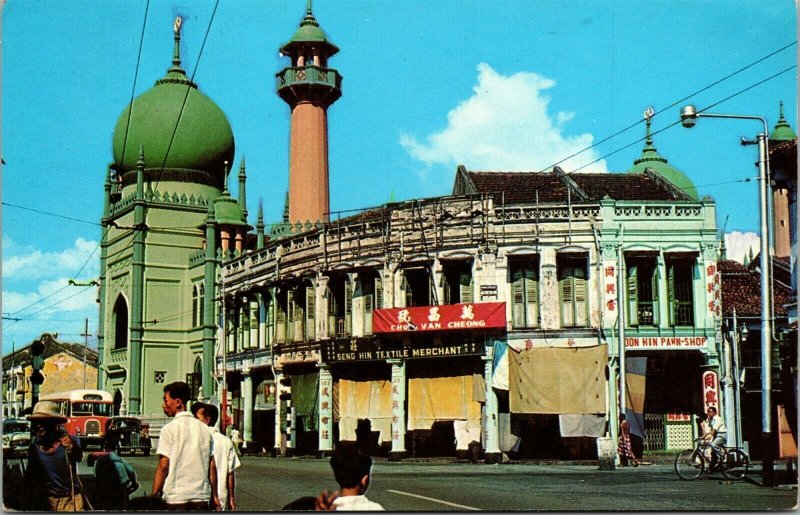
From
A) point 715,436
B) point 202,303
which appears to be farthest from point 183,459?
point 202,303

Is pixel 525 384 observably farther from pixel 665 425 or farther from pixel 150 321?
pixel 150 321

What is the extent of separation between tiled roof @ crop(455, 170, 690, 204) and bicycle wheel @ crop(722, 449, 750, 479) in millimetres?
11127

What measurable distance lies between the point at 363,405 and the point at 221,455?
18.7 metres

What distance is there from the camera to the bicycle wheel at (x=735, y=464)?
18422 mm

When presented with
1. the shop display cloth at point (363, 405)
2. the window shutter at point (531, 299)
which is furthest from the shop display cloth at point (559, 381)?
the shop display cloth at point (363, 405)

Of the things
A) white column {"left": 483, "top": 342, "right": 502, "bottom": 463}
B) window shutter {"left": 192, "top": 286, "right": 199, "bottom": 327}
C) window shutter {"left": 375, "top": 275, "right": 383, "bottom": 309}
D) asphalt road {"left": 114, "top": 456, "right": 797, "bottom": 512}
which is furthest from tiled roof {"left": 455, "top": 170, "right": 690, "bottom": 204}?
window shutter {"left": 192, "top": 286, "right": 199, "bottom": 327}

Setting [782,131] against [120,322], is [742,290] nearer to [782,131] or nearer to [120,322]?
[782,131]

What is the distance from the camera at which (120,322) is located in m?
45.4

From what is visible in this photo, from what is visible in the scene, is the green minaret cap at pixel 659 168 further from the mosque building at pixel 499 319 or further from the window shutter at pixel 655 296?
the window shutter at pixel 655 296

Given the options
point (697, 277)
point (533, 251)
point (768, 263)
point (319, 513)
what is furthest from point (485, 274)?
point (319, 513)

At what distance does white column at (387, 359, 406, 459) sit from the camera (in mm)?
27391

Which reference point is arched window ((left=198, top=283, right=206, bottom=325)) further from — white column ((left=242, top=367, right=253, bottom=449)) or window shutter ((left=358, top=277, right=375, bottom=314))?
window shutter ((left=358, top=277, right=375, bottom=314))

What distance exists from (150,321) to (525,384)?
21374 millimetres

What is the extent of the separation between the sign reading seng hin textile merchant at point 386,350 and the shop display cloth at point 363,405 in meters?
0.75
